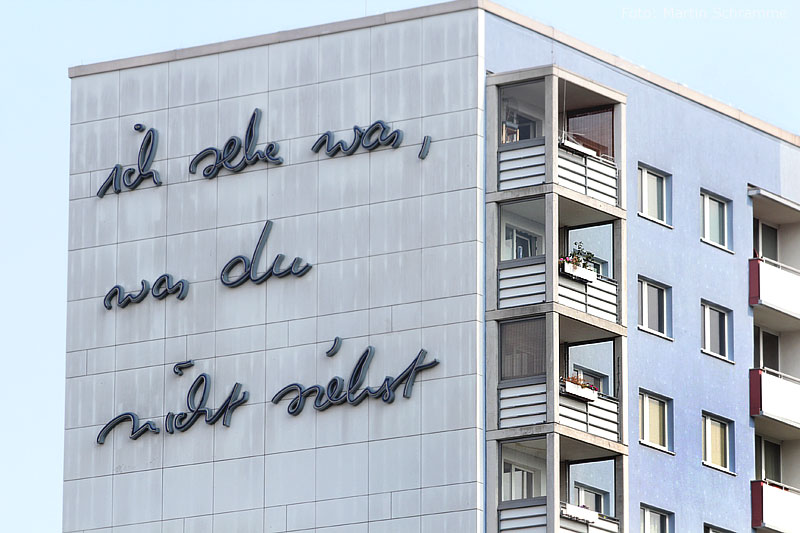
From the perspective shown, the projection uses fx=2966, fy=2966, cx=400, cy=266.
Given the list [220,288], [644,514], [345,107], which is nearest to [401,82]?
[345,107]

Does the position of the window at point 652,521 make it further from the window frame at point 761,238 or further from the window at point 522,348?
the window frame at point 761,238

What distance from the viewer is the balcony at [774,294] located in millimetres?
94062

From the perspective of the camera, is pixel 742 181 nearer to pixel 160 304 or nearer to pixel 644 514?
pixel 644 514

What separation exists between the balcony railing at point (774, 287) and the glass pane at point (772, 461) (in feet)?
13.8

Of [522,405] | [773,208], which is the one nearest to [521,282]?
[522,405]

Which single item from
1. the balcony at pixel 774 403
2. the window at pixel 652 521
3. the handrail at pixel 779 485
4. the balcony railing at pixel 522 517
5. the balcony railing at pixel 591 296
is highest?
the balcony railing at pixel 591 296

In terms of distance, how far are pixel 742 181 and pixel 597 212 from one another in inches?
354

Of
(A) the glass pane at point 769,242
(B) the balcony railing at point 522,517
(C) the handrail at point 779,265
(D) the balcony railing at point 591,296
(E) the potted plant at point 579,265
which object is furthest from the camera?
(A) the glass pane at point 769,242

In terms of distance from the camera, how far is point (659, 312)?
9050 cm

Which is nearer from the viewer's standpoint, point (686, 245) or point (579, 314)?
point (579, 314)

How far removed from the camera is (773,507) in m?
92.6

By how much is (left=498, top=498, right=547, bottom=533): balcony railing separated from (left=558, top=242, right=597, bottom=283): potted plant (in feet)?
22.1

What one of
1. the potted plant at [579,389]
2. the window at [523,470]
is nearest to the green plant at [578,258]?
the potted plant at [579,389]

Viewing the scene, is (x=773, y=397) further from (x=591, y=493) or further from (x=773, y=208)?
(x=591, y=493)
